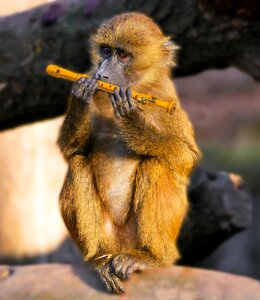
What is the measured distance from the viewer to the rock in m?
6.06

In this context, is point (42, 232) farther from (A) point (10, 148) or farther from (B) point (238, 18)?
(B) point (238, 18)

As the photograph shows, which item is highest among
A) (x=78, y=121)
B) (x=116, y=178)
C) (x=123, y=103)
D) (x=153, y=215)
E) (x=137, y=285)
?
(x=123, y=103)

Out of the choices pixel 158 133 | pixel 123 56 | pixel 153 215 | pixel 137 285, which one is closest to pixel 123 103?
pixel 158 133

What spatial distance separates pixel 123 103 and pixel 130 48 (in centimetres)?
78

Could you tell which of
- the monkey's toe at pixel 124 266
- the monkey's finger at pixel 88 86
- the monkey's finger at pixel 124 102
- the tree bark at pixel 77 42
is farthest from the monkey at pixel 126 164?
the tree bark at pixel 77 42

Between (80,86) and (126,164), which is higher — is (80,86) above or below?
above

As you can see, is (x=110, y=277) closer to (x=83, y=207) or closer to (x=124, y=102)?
(x=83, y=207)

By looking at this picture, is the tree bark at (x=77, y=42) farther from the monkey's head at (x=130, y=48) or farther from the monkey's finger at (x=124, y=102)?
the monkey's finger at (x=124, y=102)

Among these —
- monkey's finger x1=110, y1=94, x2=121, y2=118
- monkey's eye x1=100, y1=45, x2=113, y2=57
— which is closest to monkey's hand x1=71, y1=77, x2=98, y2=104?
monkey's finger x1=110, y1=94, x2=121, y2=118

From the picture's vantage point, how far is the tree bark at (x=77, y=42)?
779 centimetres

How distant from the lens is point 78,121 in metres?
6.09

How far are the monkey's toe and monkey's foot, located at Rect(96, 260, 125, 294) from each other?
0.04m

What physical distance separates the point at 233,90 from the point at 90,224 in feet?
47.3

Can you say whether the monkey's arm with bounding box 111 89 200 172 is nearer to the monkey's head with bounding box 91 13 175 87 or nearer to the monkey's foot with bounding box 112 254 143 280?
the monkey's head with bounding box 91 13 175 87
